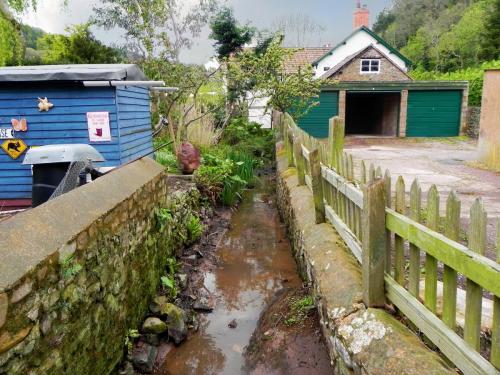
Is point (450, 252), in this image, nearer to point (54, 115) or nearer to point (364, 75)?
point (54, 115)

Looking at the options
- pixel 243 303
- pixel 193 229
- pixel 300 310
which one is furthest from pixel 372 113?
pixel 300 310

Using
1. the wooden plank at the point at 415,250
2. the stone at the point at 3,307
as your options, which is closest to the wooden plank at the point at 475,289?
the wooden plank at the point at 415,250

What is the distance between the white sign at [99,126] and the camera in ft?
22.1

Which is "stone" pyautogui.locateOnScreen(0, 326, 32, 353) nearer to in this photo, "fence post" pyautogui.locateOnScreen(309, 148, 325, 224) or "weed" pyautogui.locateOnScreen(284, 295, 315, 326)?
"weed" pyautogui.locateOnScreen(284, 295, 315, 326)

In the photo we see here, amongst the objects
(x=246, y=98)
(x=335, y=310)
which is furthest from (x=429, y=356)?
(x=246, y=98)

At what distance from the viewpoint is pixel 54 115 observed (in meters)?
6.68

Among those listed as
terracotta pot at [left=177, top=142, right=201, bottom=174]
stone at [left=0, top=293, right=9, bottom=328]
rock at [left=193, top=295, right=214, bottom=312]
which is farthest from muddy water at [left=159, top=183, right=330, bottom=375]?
stone at [left=0, top=293, right=9, bottom=328]

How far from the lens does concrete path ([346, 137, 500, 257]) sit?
6.71 m

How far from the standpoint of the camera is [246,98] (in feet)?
52.4

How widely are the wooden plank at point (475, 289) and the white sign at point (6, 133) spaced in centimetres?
711

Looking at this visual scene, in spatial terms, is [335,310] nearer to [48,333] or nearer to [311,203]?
[48,333]

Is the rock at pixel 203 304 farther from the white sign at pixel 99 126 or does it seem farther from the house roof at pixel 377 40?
the house roof at pixel 377 40

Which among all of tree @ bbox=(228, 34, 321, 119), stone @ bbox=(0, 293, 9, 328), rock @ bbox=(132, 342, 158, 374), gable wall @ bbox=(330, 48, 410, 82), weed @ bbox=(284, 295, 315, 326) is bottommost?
rock @ bbox=(132, 342, 158, 374)

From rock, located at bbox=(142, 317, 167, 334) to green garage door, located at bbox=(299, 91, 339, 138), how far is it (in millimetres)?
15772
